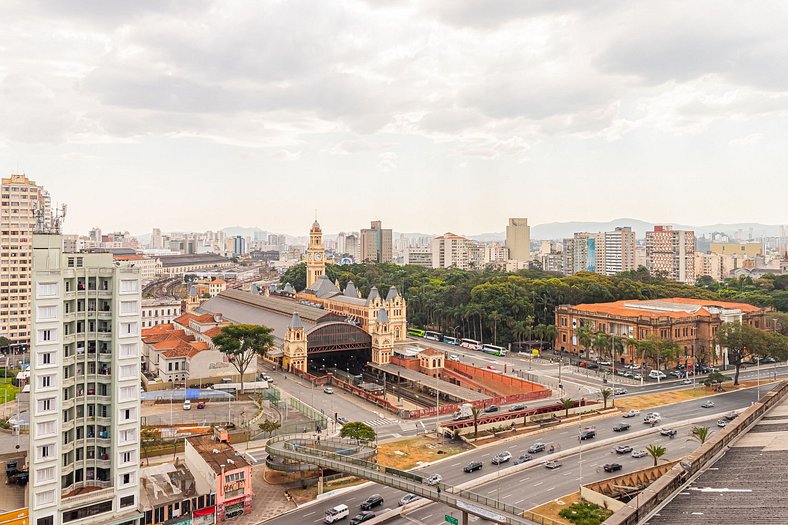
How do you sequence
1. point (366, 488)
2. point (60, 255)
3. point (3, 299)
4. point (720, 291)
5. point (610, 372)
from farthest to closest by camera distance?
point (720, 291) → point (3, 299) → point (610, 372) → point (366, 488) → point (60, 255)

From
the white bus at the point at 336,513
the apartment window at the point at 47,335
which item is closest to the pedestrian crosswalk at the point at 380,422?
the white bus at the point at 336,513

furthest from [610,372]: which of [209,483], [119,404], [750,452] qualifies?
[119,404]

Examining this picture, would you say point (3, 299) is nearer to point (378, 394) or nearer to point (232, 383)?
point (232, 383)

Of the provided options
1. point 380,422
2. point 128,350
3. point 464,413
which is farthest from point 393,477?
point 464,413

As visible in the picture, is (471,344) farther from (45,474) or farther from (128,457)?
(45,474)

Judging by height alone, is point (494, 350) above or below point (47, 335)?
below

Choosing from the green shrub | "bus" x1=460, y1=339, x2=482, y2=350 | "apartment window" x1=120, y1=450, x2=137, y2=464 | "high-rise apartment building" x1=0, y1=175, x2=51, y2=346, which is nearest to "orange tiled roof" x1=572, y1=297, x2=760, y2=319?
"bus" x1=460, y1=339, x2=482, y2=350

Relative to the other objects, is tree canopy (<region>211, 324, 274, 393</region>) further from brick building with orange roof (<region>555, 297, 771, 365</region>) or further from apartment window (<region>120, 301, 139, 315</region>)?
brick building with orange roof (<region>555, 297, 771, 365</region>)
